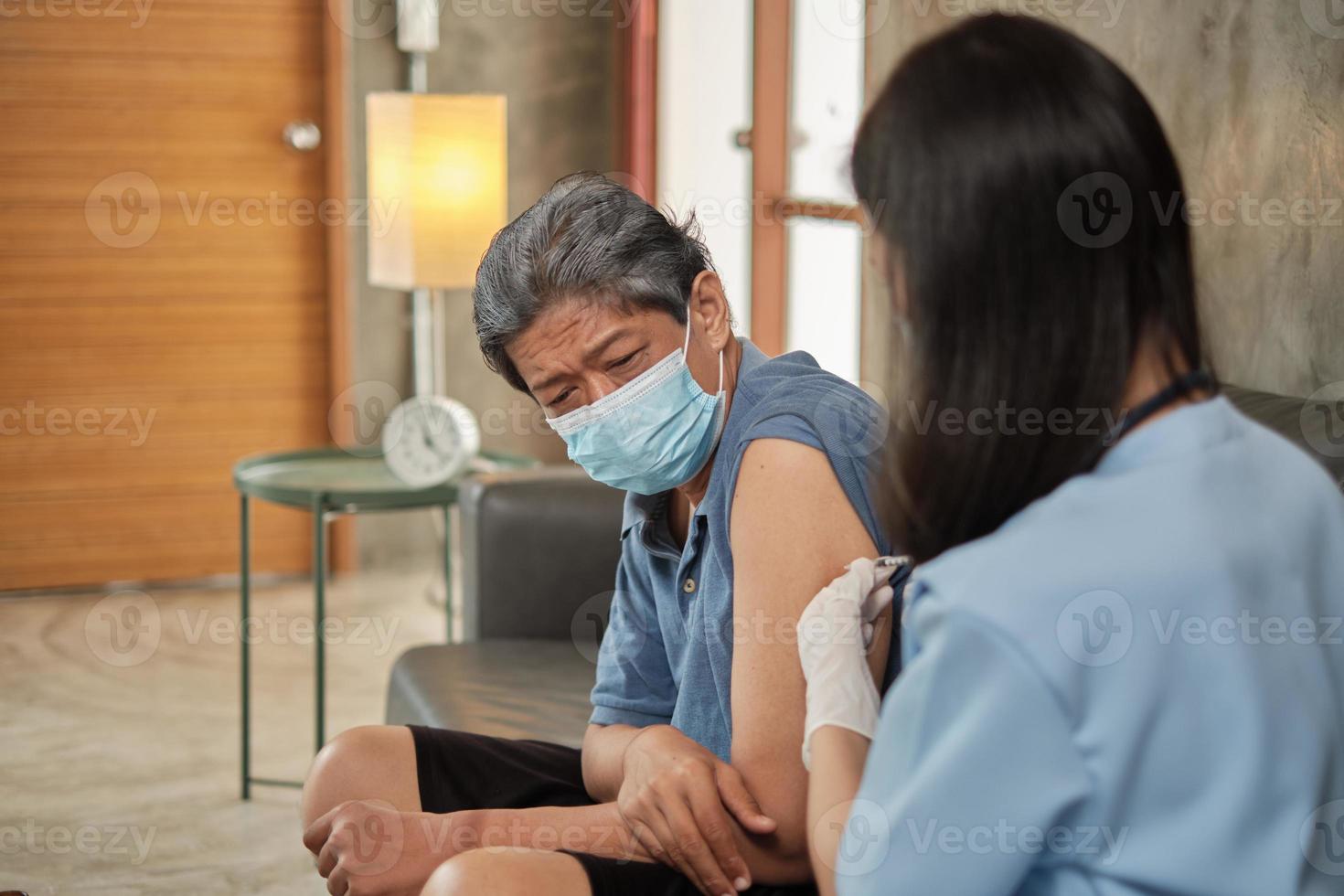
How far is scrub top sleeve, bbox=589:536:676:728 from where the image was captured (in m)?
1.48

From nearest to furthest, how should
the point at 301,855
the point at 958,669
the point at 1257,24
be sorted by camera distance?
the point at 958,669 → the point at 1257,24 → the point at 301,855

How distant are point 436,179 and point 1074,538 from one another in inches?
89.9

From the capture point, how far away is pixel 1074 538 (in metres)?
0.74

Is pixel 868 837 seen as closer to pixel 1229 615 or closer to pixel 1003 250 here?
pixel 1229 615

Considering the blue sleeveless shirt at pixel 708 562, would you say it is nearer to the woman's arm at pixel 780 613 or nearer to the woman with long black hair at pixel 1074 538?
the woman's arm at pixel 780 613

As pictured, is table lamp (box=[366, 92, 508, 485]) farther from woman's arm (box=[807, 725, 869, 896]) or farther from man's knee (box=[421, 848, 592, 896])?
woman's arm (box=[807, 725, 869, 896])

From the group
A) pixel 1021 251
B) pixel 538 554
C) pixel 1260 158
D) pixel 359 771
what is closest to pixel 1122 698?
pixel 1021 251

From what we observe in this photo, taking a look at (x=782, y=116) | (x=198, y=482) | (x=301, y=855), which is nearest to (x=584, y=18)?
(x=782, y=116)

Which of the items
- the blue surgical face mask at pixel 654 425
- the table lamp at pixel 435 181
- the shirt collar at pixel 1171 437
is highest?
the table lamp at pixel 435 181

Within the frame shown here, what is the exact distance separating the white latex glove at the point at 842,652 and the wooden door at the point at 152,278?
2.99m

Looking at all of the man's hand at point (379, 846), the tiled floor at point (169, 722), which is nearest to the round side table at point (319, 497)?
the tiled floor at point (169, 722)

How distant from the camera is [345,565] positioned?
3850 millimetres

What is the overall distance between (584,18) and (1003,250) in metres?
3.28

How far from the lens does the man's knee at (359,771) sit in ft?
4.70
